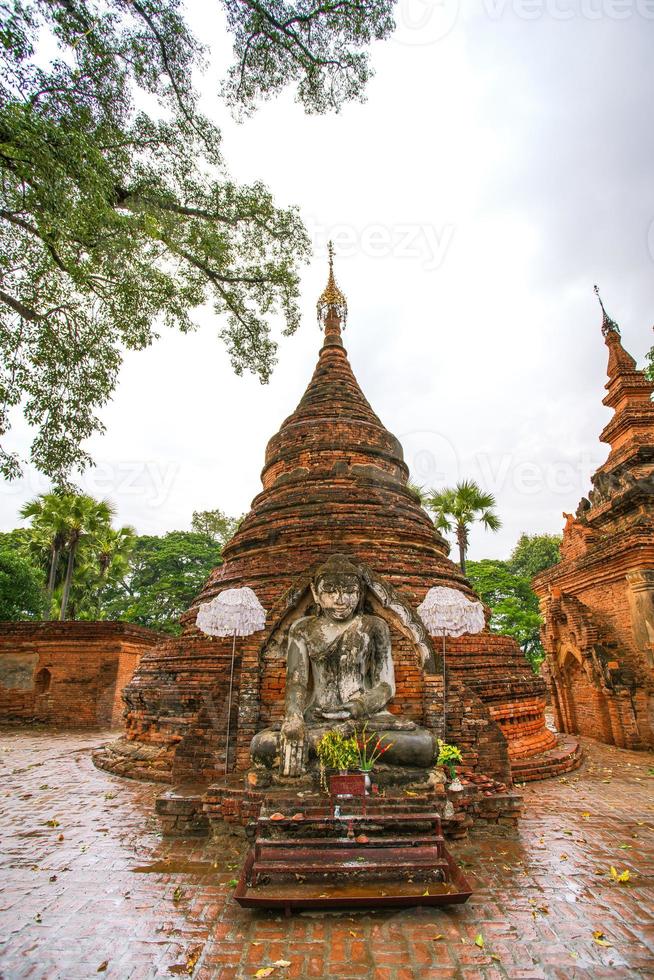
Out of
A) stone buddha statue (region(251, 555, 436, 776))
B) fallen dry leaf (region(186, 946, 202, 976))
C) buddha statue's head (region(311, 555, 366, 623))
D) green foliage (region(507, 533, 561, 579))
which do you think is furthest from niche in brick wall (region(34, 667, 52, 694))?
green foliage (region(507, 533, 561, 579))

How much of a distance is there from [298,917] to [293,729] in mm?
1661

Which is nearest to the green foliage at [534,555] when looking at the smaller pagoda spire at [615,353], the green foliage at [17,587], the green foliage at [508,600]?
the green foliage at [508,600]

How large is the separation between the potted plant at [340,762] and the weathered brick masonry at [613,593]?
30.0ft

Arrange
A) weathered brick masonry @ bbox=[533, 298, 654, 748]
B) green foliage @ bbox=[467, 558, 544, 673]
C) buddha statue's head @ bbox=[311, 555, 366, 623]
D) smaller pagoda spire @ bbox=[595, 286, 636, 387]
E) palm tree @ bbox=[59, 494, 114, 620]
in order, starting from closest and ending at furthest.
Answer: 1. buddha statue's head @ bbox=[311, 555, 366, 623]
2. weathered brick masonry @ bbox=[533, 298, 654, 748]
3. smaller pagoda spire @ bbox=[595, 286, 636, 387]
4. palm tree @ bbox=[59, 494, 114, 620]
5. green foliage @ bbox=[467, 558, 544, 673]

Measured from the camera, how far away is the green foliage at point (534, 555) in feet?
110

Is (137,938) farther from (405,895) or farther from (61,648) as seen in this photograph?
(61,648)

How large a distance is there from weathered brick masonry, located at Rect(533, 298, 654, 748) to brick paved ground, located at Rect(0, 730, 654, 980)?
597cm

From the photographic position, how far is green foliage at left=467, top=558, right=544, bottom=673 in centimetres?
2650

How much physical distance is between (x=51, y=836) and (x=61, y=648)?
43.5ft

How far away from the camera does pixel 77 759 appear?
1089 centimetres

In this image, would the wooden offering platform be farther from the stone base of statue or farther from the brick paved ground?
the stone base of statue

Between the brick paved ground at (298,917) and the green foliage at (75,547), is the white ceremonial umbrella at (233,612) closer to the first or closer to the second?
the brick paved ground at (298,917)

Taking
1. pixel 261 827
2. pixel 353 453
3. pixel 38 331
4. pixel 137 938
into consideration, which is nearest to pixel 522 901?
pixel 261 827

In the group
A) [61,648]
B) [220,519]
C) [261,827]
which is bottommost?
[261,827]
